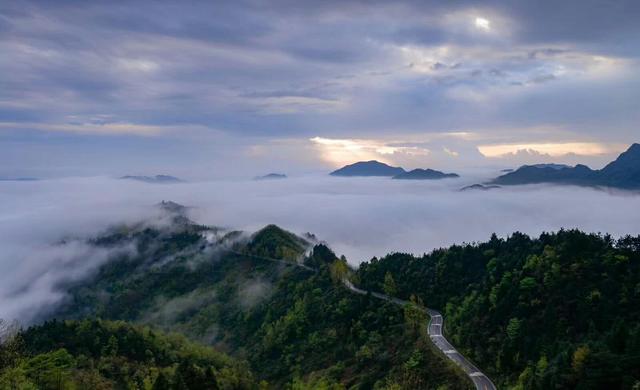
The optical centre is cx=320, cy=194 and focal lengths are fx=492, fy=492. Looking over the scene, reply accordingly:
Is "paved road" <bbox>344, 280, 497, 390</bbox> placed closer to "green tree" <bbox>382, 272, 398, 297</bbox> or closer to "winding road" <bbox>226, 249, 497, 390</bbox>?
"winding road" <bbox>226, 249, 497, 390</bbox>

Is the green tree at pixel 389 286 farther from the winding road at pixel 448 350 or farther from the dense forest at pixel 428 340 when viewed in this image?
the winding road at pixel 448 350

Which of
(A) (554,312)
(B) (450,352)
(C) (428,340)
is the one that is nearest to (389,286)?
(C) (428,340)

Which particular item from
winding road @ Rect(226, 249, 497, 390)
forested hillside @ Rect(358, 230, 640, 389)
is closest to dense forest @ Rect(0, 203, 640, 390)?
forested hillside @ Rect(358, 230, 640, 389)

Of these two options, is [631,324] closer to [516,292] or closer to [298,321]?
[516,292]

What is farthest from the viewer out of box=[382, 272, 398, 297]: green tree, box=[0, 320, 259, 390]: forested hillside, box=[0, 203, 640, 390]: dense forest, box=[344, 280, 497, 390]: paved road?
box=[382, 272, 398, 297]: green tree

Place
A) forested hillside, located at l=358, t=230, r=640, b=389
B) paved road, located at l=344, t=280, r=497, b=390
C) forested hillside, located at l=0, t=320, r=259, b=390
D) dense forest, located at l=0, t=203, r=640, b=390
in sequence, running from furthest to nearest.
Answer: paved road, located at l=344, t=280, r=497, b=390
forested hillside, located at l=0, t=320, r=259, b=390
dense forest, located at l=0, t=203, r=640, b=390
forested hillside, located at l=358, t=230, r=640, b=389
